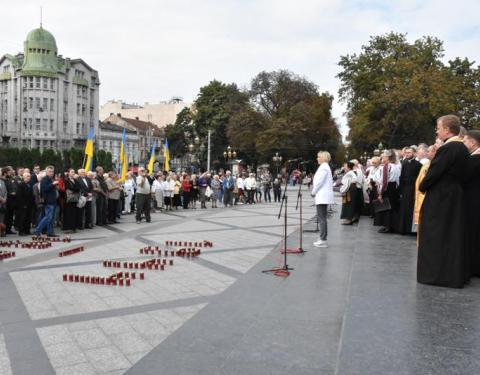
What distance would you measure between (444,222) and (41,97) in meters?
94.1

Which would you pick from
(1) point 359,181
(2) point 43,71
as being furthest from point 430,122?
(2) point 43,71

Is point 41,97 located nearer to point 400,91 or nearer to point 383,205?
point 400,91

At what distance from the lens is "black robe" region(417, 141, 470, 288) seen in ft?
17.5

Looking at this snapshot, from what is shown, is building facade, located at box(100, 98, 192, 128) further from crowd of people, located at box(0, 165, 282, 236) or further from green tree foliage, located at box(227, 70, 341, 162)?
crowd of people, located at box(0, 165, 282, 236)

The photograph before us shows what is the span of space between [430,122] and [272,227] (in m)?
35.5

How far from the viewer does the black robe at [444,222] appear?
533cm

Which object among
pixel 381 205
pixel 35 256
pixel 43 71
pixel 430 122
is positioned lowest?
pixel 35 256

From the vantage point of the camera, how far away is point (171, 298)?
22.8 feet

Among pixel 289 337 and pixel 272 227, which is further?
pixel 272 227

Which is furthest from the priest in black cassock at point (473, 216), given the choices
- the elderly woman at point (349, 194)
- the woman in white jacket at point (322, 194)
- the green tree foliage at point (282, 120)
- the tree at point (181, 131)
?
the tree at point (181, 131)

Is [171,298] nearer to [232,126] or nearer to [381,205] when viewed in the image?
[381,205]

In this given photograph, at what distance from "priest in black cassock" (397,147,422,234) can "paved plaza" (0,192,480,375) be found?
812 mm

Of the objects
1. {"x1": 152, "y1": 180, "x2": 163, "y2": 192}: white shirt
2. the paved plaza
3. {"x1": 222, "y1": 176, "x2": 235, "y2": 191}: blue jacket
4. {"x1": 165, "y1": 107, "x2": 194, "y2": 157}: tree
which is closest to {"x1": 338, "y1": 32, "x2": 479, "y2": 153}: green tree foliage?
{"x1": 222, "y1": 176, "x2": 235, "y2": 191}: blue jacket

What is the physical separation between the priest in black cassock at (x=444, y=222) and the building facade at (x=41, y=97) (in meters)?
86.8
